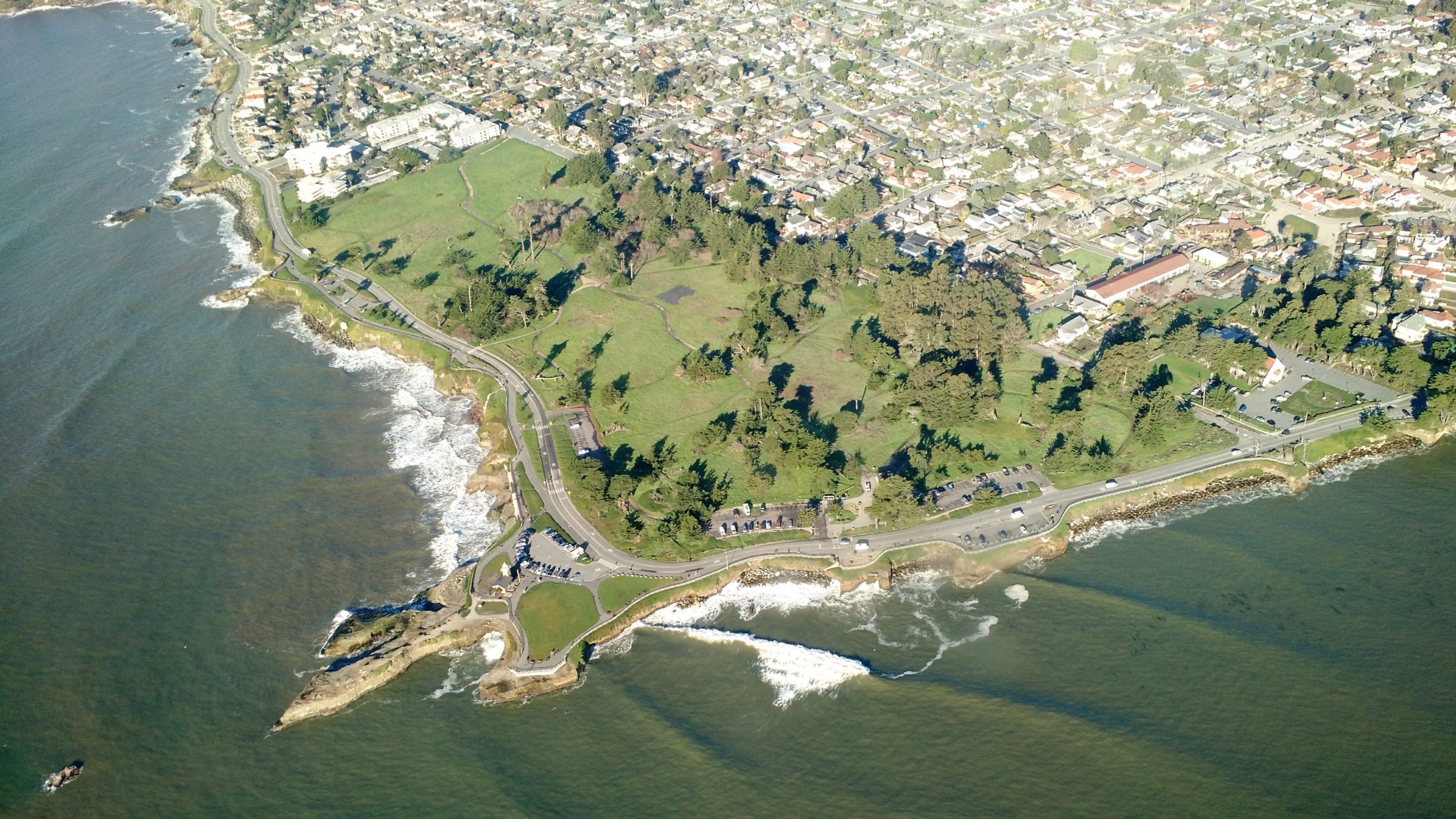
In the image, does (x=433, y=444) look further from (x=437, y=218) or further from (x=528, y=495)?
(x=437, y=218)

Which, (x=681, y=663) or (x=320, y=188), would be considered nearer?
(x=681, y=663)

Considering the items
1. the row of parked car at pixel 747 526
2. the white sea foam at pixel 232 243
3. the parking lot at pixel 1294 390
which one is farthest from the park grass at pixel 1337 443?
the white sea foam at pixel 232 243

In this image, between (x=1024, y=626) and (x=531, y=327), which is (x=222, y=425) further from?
(x=1024, y=626)

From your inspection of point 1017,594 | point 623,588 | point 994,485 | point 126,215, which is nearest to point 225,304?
point 126,215

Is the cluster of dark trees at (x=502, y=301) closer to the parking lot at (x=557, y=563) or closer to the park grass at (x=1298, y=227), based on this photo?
the parking lot at (x=557, y=563)

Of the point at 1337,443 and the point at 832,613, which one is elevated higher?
the point at 1337,443

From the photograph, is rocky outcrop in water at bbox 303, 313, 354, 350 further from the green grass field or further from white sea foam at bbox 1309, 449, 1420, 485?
white sea foam at bbox 1309, 449, 1420, 485

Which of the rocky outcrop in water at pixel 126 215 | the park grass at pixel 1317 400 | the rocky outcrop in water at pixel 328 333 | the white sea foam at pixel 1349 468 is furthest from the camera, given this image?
the rocky outcrop in water at pixel 126 215
